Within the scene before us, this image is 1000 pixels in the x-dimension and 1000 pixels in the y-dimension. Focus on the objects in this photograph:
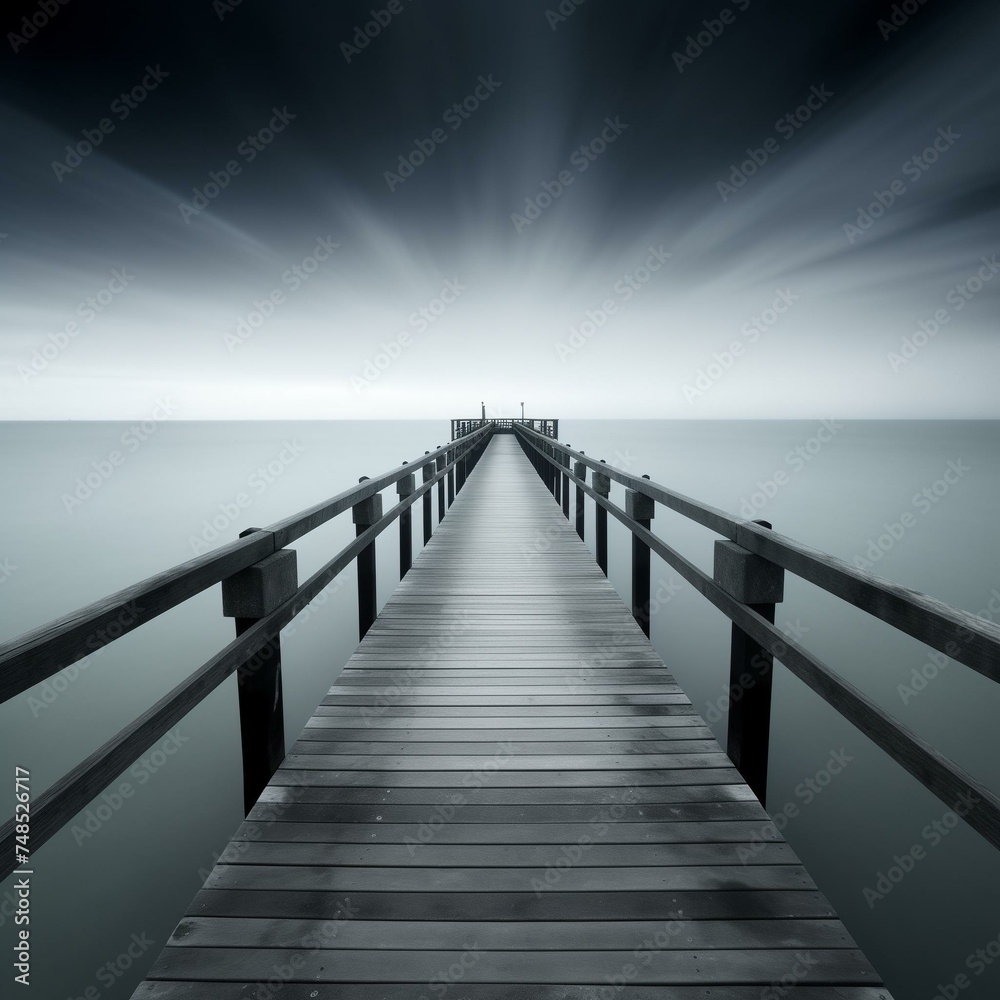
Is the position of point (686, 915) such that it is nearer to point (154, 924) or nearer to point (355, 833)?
point (355, 833)

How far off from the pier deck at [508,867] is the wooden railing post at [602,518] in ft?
7.62

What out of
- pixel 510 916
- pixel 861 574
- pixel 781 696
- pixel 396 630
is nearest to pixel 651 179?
pixel 781 696

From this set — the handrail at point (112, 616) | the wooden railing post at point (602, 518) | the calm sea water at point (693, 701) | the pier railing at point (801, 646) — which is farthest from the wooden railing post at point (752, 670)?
the calm sea water at point (693, 701)

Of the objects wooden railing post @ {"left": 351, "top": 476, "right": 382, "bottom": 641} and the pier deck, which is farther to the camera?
wooden railing post @ {"left": 351, "top": 476, "right": 382, "bottom": 641}

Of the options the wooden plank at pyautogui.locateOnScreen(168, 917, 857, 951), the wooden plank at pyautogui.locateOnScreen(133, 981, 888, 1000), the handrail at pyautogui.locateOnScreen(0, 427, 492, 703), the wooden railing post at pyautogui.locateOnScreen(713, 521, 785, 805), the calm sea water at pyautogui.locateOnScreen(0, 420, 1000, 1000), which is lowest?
the calm sea water at pyautogui.locateOnScreen(0, 420, 1000, 1000)

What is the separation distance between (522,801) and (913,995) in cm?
381

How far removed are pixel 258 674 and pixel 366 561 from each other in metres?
1.72

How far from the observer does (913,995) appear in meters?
3.63

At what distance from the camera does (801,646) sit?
2076mm

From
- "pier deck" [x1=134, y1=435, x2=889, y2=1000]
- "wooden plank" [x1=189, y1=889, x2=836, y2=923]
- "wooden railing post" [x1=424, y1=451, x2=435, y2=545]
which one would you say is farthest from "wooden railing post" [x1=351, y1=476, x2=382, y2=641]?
"wooden railing post" [x1=424, y1=451, x2=435, y2=545]

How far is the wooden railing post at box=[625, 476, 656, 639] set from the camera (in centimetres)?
365

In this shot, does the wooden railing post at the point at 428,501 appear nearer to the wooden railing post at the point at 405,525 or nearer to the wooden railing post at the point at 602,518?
the wooden railing post at the point at 405,525

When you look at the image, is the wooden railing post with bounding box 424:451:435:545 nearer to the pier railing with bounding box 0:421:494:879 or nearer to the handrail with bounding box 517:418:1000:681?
the pier railing with bounding box 0:421:494:879

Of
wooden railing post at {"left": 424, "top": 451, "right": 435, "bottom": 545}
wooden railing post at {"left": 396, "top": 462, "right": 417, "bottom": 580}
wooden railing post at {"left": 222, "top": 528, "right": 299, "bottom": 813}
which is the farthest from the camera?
wooden railing post at {"left": 424, "top": 451, "right": 435, "bottom": 545}
